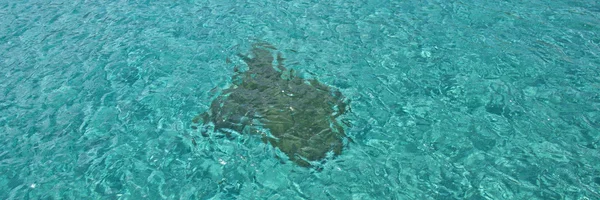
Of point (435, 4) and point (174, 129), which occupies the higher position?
point (435, 4)

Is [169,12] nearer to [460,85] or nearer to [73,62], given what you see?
[73,62]

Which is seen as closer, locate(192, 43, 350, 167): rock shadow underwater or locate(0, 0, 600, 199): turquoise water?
locate(0, 0, 600, 199): turquoise water

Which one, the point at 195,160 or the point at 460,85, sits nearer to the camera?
the point at 195,160

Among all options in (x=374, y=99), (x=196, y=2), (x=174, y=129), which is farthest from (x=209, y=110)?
(x=196, y=2)

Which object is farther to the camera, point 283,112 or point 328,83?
point 328,83
